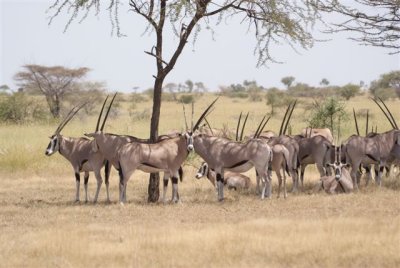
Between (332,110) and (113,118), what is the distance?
60.2 feet

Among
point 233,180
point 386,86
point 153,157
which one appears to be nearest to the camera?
point 153,157

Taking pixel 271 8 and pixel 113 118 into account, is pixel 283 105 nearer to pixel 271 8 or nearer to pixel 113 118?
pixel 113 118

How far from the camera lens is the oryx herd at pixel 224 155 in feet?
42.3

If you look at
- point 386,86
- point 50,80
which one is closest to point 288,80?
point 386,86

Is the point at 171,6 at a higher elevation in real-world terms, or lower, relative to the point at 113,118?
higher

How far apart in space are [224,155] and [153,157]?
1.57 meters

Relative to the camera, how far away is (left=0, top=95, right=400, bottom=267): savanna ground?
26.1 ft

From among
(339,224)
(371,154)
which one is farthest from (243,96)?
(339,224)

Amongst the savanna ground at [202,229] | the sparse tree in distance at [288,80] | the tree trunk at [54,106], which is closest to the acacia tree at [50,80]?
the tree trunk at [54,106]

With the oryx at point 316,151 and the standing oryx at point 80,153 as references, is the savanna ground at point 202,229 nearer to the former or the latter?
the standing oryx at point 80,153

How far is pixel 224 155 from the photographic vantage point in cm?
1355

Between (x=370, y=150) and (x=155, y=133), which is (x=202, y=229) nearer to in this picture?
(x=155, y=133)

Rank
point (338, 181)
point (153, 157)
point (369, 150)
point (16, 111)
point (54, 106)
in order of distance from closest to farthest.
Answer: point (153, 157), point (338, 181), point (369, 150), point (16, 111), point (54, 106)

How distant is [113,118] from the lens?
129 ft
